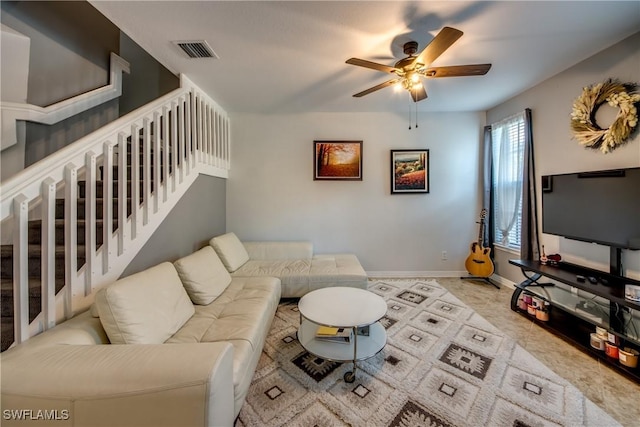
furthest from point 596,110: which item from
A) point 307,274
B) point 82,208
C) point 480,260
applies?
point 82,208

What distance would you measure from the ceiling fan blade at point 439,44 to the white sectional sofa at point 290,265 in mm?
2155

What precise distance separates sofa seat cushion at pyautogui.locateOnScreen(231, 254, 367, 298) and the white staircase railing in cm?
120

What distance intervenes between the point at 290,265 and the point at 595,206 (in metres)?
3.09

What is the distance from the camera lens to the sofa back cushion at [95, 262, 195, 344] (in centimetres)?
130

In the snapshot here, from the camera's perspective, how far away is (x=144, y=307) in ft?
4.74

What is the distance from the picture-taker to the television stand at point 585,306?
1.75 m

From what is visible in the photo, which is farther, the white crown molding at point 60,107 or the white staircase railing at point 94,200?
the white crown molding at point 60,107

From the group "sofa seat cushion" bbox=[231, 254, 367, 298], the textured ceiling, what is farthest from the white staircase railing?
"sofa seat cushion" bbox=[231, 254, 367, 298]

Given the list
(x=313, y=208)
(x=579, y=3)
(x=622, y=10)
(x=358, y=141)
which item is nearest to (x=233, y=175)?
(x=313, y=208)

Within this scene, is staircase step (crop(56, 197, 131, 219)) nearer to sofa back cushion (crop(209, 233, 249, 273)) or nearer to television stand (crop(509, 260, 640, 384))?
sofa back cushion (crop(209, 233, 249, 273))

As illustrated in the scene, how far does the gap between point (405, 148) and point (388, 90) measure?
1074 mm

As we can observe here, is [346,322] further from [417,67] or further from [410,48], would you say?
[410,48]

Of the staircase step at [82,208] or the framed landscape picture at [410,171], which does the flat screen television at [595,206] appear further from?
the staircase step at [82,208]

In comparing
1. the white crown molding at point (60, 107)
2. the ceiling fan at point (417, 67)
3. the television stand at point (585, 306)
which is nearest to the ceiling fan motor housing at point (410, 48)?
the ceiling fan at point (417, 67)
